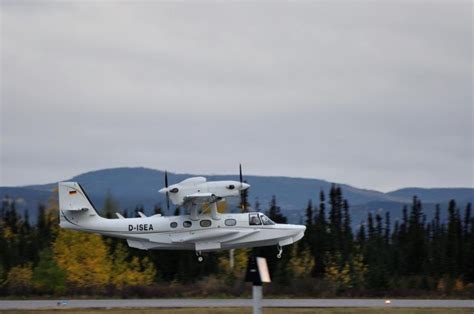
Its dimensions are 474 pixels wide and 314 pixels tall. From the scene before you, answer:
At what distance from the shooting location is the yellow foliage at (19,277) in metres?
61.8

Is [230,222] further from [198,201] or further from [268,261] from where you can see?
[268,261]

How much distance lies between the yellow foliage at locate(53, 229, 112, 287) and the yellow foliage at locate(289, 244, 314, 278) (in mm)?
13270

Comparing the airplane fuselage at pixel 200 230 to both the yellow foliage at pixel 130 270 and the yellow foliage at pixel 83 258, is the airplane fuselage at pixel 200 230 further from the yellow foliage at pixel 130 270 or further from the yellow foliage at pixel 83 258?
the yellow foliage at pixel 130 270

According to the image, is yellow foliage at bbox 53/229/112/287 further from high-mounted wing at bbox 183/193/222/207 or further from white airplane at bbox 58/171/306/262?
high-mounted wing at bbox 183/193/222/207

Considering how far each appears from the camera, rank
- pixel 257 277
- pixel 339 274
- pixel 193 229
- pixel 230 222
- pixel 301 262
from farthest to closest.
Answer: pixel 301 262
pixel 339 274
pixel 193 229
pixel 230 222
pixel 257 277

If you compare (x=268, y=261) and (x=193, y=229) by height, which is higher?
(x=193, y=229)

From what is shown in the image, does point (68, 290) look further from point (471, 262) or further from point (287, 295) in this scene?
point (471, 262)

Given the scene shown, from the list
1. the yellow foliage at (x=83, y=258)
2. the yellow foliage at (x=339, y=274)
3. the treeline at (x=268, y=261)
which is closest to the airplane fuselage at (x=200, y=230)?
the treeline at (x=268, y=261)

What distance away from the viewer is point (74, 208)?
55.8 meters

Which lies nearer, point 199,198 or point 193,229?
point 199,198

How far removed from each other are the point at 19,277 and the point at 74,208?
14.2 metres

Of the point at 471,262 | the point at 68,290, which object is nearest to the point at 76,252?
the point at 68,290

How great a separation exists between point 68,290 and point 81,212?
4.68 m

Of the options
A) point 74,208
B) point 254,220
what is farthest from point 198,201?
point 74,208
